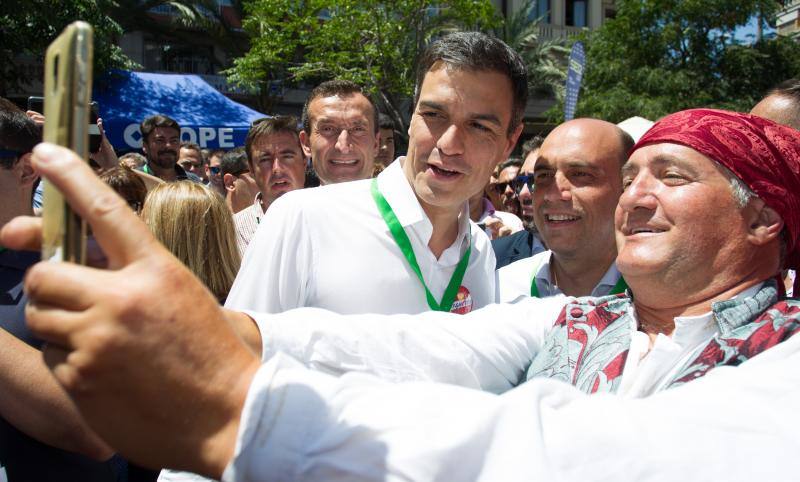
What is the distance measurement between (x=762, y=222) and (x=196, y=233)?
2.29 meters

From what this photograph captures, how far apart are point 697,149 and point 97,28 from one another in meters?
16.1

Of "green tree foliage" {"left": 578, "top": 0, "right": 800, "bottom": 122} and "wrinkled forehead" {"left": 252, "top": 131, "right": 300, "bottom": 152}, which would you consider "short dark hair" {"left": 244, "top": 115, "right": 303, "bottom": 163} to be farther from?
"green tree foliage" {"left": 578, "top": 0, "right": 800, "bottom": 122}

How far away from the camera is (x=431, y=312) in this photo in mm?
1962

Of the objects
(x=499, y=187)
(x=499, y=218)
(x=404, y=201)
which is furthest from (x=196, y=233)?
(x=499, y=187)

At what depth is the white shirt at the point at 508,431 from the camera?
94 cm

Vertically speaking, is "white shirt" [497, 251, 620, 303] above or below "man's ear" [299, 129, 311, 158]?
below

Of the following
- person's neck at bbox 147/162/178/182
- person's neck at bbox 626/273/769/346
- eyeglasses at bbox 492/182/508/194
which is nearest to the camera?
person's neck at bbox 626/273/769/346

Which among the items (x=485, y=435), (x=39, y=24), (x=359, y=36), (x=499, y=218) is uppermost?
(x=359, y=36)

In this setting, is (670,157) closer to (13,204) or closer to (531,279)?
(531,279)

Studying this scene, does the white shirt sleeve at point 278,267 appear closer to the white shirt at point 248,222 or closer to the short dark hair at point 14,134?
the short dark hair at point 14,134


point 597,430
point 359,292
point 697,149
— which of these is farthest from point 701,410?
point 359,292

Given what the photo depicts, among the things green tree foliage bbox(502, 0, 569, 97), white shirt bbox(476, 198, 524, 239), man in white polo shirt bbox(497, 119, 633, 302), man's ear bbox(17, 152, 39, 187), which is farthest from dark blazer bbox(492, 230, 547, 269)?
green tree foliage bbox(502, 0, 569, 97)

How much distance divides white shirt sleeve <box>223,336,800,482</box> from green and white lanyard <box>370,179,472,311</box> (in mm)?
1445

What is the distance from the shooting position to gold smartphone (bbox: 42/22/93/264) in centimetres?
79
